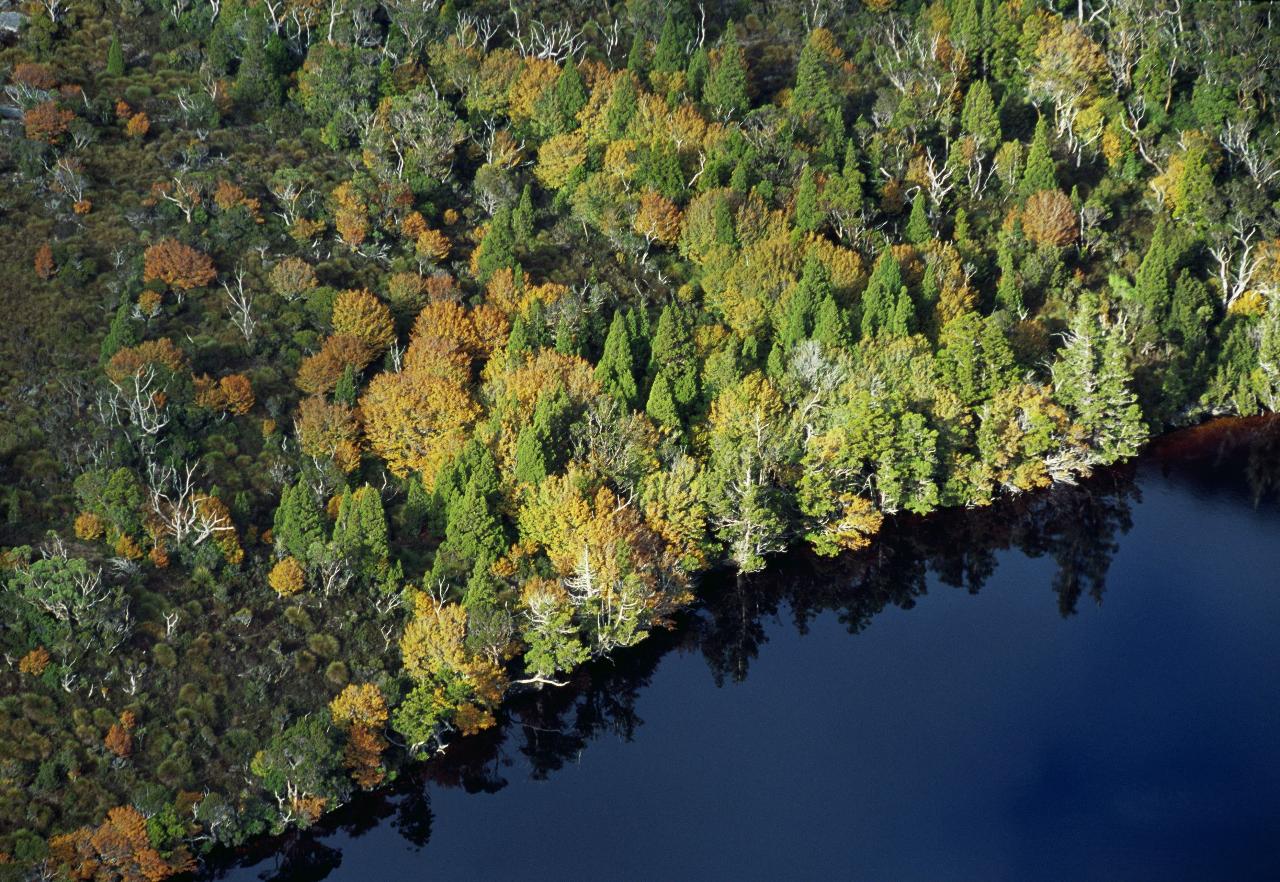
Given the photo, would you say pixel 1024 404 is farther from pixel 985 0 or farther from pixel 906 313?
pixel 985 0

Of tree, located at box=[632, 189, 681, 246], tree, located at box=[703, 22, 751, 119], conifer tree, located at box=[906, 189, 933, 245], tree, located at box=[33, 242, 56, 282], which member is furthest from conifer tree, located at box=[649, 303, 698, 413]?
tree, located at box=[33, 242, 56, 282]

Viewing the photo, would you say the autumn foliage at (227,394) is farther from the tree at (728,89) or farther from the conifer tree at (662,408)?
the tree at (728,89)

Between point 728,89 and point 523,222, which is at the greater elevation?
point 728,89

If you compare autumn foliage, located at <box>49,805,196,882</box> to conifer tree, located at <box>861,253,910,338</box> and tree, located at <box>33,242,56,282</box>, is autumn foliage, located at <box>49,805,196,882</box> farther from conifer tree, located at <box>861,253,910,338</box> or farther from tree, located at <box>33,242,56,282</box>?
conifer tree, located at <box>861,253,910,338</box>

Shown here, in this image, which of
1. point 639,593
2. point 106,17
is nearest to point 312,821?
point 639,593

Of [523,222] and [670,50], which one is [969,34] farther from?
[523,222]

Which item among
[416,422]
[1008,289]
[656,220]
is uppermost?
[656,220]

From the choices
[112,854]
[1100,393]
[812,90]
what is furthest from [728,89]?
[112,854]
